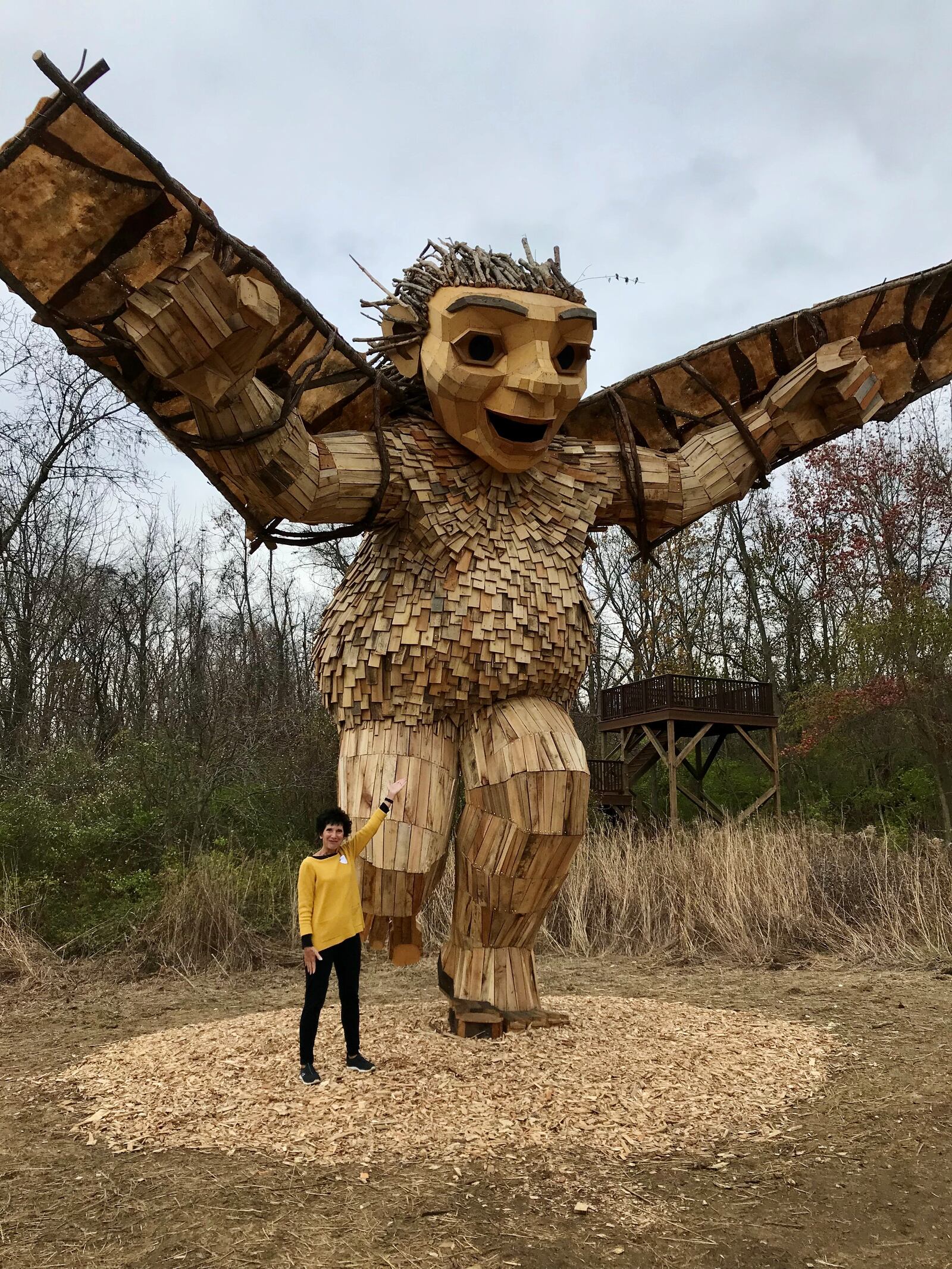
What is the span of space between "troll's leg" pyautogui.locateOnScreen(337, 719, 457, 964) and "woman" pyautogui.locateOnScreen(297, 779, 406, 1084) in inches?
2.1

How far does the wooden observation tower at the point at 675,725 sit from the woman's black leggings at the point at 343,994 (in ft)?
28.0

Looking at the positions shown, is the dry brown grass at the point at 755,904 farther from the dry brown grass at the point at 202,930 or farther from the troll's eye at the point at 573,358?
the troll's eye at the point at 573,358

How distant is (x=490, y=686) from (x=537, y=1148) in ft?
4.68

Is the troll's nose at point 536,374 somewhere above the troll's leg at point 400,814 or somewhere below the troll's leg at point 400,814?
above

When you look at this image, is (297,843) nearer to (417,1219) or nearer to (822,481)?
(417,1219)

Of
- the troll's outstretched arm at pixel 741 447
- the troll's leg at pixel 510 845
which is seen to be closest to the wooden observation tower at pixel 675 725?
the troll's outstretched arm at pixel 741 447

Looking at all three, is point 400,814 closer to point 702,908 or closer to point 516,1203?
point 516,1203

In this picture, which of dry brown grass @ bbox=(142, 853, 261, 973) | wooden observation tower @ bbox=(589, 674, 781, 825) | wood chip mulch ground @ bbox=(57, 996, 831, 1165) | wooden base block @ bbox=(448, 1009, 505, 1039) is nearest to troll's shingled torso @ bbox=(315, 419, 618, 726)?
wooden base block @ bbox=(448, 1009, 505, 1039)

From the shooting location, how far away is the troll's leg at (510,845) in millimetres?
3252

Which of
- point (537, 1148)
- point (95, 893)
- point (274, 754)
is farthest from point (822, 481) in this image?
point (537, 1148)

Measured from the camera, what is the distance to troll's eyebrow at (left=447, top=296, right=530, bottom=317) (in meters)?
3.14

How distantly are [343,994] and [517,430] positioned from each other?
199 centimetres

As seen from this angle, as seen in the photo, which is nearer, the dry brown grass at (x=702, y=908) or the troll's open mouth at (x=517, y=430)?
the troll's open mouth at (x=517, y=430)

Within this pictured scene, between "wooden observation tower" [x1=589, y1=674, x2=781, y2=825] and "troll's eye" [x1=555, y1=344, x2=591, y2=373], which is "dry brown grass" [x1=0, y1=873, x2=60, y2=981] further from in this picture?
"wooden observation tower" [x1=589, y1=674, x2=781, y2=825]
